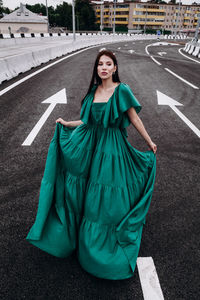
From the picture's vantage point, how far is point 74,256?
2396mm

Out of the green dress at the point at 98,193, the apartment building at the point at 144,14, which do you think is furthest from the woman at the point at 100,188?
the apartment building at the point at 144,14

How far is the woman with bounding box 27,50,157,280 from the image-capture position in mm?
2090

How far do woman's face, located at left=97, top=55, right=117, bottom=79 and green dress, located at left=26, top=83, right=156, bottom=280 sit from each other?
6.3 inches

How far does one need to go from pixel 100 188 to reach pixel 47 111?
4.67m

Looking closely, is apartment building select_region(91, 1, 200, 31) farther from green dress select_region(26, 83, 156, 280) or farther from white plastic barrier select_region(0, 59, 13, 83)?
green dress select_region(26, 83, 156, 280)

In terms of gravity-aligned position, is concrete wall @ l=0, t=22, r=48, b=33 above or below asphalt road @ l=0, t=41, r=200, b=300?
above

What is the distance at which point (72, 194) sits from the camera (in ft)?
7.30

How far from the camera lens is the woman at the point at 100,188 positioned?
6.86 ft

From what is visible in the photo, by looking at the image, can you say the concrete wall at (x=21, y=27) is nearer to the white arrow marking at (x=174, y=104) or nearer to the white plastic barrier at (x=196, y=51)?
the white plastic barrier at (x=196, y=51)

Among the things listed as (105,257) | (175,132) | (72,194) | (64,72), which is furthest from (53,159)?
(64,72)

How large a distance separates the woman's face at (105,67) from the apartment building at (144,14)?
119727 millimetres

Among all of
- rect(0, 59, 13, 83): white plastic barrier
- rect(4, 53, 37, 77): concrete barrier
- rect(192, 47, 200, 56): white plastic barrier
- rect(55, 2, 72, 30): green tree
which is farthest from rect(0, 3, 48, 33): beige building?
rect(0, 59, 13, 83): white plastic barrier

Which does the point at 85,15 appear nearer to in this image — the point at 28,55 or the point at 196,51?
the point at 196,51

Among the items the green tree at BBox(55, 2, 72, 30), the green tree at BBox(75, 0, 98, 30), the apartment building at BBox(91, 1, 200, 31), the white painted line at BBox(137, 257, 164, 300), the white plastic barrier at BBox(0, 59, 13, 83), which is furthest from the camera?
the apartment building at BBox(91, 1, 200, 31)
